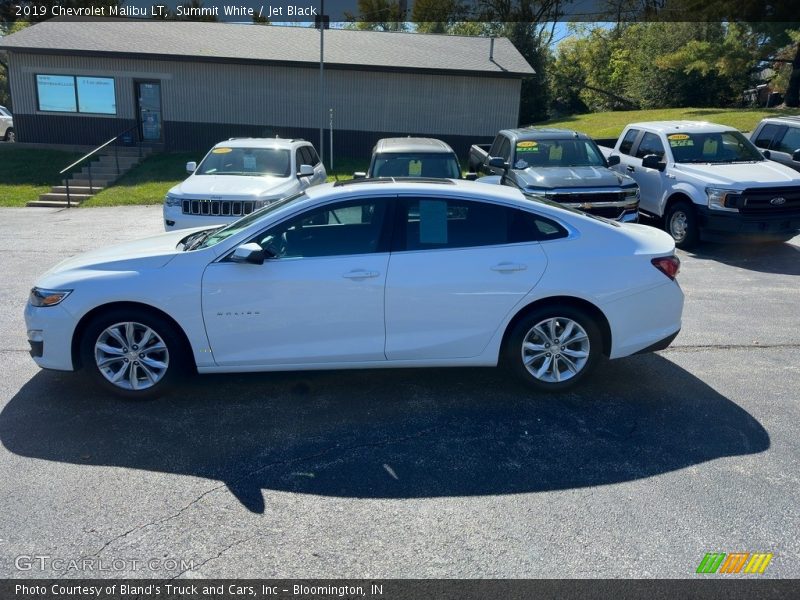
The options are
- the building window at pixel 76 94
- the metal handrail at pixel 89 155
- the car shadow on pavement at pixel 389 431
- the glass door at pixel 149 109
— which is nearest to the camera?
the car shadow on pavement at pixel 389 431

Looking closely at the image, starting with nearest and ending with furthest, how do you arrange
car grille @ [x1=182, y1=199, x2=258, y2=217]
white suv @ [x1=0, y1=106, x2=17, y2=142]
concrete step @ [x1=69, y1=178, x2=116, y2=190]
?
car grille @ [x1=182, y1=199, x2=258, y2=217], concrete step @ [x1=69, y1=178, x2=116, y2=190], white suv @ [x1=0, y1=106, x2=17, y2=142]

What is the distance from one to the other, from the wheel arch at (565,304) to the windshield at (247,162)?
23.7ft

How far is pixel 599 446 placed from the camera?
15.0 feet

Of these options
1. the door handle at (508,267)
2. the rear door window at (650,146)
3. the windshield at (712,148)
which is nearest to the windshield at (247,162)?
the rear door window at (650,146)

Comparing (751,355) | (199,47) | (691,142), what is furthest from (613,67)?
(751,355)

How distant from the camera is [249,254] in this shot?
4.85 meters

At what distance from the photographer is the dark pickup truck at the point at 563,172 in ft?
34.2

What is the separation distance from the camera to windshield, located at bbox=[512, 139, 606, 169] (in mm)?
11719

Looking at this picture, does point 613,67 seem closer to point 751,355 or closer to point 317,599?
point 751,355

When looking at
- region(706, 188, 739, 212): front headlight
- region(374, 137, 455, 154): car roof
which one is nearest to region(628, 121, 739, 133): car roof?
region(706, 188, 739, 212): front headlight

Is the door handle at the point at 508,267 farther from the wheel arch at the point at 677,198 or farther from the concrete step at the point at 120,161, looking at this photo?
the concrete step at the point at 120,161

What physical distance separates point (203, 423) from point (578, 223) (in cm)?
309

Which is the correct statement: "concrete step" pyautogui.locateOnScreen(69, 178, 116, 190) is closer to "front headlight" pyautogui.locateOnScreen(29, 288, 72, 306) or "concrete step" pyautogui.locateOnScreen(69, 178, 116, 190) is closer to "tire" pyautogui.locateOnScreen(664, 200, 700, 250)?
"tire" pyautogui.locateOnScreen(664, 200, 700, 250)

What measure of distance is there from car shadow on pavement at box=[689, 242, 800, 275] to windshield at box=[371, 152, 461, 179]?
3.95 m
